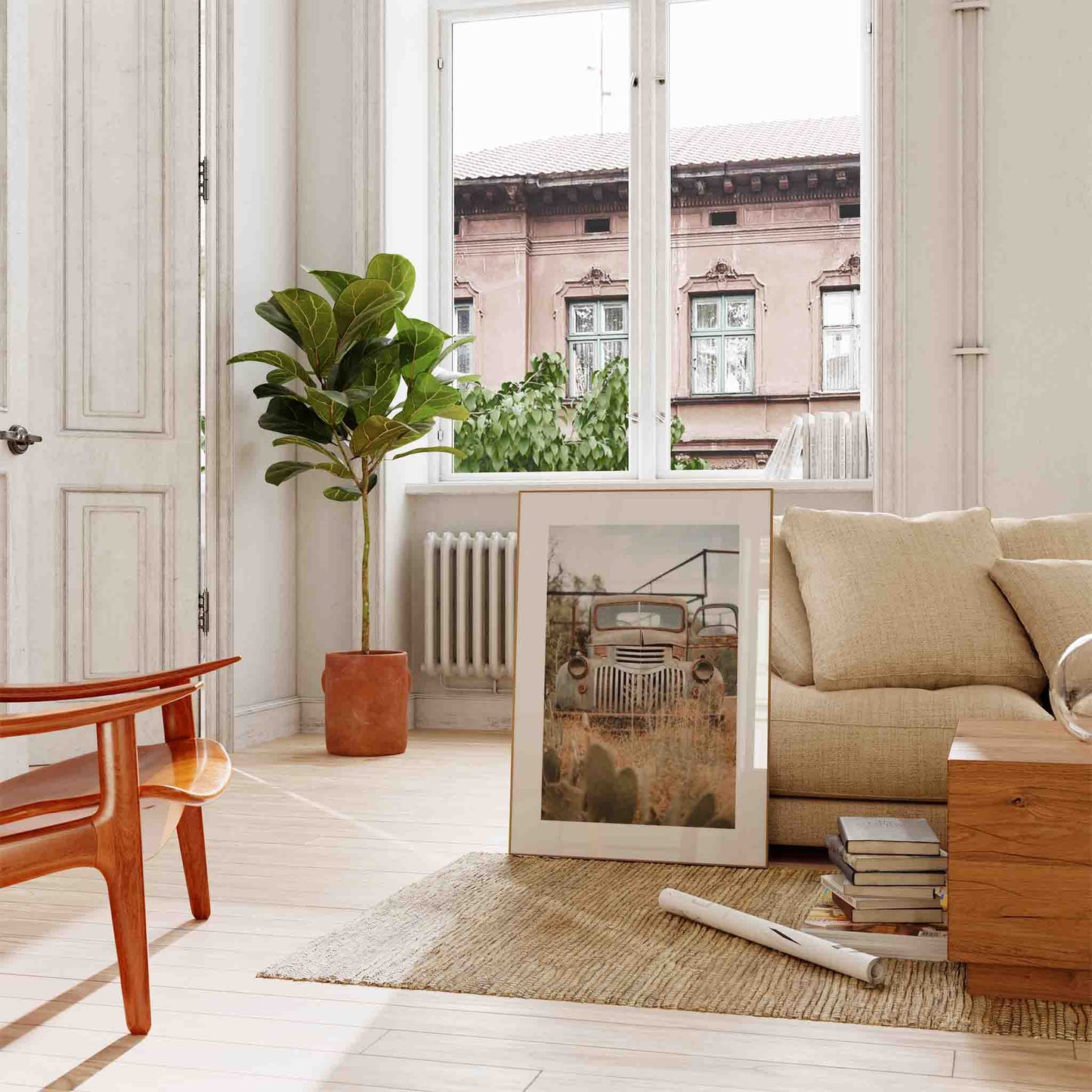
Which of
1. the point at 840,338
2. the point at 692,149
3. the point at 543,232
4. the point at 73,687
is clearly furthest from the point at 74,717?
the point at 692,149

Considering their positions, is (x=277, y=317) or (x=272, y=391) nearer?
(x=277, y=317)

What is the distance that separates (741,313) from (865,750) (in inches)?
109

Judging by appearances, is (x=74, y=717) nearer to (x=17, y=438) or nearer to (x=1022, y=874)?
(x=1022, y=874)

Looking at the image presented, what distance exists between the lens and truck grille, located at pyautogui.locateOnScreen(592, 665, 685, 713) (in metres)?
2.88

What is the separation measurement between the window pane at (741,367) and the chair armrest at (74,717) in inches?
145

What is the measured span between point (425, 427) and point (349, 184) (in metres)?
1.25

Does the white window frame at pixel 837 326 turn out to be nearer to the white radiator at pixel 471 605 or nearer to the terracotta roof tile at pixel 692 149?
the terracotta roof tile at pixel 692 149

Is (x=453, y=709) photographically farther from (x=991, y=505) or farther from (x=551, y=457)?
(x=991, y=505)

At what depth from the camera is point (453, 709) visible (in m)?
5.27

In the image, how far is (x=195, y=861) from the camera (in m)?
2.48

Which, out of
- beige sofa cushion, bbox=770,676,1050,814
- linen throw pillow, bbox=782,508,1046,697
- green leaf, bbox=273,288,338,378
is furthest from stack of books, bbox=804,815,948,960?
green leaf, bbox=273,288,338,378

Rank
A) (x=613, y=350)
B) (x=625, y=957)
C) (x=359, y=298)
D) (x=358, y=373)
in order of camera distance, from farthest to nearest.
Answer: (x=613, y=350)
(x=358, y=373)
(x=359, y=298)
(x=625, y=957)

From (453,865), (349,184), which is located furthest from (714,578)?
(349,184)

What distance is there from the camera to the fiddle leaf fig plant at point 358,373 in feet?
14.6
